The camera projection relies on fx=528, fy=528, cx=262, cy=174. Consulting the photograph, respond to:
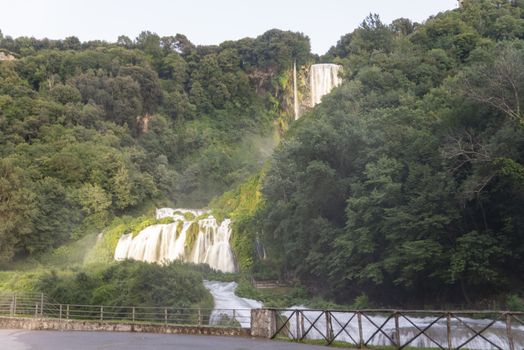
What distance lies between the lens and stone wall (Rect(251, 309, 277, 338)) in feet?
55.7

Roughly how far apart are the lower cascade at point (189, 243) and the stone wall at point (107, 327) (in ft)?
69.4

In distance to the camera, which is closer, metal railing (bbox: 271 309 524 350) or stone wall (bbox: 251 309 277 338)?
metal railing (bbox: 271 309 524 350)

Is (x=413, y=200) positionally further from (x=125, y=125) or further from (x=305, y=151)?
(x=125, y=125)

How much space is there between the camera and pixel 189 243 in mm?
47031

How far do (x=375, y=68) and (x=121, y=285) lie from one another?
3464 centimetres

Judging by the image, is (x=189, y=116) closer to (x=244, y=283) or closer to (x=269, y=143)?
(x=269, y=143)

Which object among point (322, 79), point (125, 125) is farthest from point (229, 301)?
point (322, 79)

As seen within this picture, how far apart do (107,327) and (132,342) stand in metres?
5.55

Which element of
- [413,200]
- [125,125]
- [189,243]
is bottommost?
[189,243]

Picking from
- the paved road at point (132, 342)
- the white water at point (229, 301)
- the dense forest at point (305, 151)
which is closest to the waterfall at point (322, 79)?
the dense forest at point (305, 151)

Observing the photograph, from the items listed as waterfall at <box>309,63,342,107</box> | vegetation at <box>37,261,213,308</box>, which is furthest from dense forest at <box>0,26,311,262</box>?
vegetation at <box>37,261,213,308</box>

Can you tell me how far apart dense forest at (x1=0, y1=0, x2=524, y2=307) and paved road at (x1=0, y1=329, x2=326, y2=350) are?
11376 millimetres

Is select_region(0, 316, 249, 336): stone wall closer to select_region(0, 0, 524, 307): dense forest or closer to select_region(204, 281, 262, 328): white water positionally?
select_region(204, 281, 262, 328): white water

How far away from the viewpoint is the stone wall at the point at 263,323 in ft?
55.7
